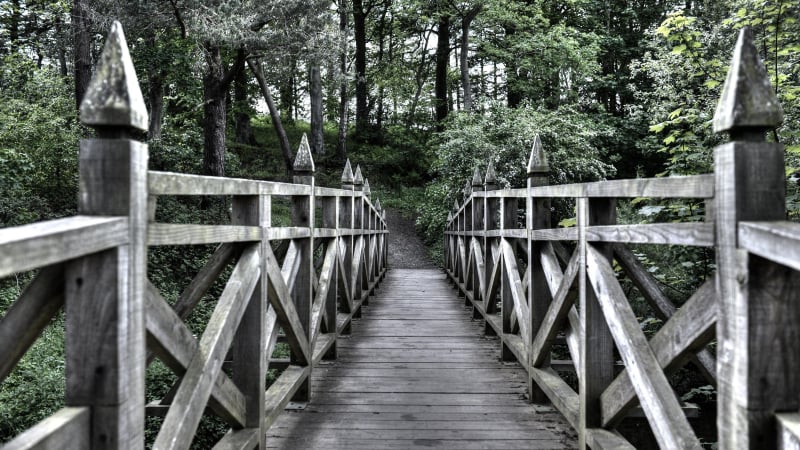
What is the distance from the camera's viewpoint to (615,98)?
74.5ft

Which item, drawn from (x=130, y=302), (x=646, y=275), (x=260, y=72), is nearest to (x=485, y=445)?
(x=646, y=275)

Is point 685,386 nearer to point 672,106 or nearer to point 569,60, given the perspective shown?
point 672,106

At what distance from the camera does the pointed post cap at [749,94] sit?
1.43 m

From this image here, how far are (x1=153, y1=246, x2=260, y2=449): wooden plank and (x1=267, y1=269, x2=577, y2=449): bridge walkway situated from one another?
42.7 inches

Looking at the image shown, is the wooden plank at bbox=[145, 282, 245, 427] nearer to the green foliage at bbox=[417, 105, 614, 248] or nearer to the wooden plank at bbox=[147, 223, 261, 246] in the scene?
the wooden plank at bbox=[147, 223, 261, 246]

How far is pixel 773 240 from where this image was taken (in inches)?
50.7

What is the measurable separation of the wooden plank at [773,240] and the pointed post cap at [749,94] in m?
0.26

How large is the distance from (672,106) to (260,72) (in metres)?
11.1

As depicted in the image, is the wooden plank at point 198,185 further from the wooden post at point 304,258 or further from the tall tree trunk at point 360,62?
the tall tree trunk at point 360,62

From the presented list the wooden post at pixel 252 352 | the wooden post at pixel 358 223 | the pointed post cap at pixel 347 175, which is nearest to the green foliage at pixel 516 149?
the wooden post at pixel 358 223

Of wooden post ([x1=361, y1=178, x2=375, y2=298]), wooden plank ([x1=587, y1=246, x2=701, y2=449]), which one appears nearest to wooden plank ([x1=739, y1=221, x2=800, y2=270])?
wooden plank ([x1=587, y1=246, x2=701, y2=449])

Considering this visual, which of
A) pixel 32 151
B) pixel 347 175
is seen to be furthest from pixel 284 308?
pixel 32 151

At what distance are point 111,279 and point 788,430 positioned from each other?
1669 millimetres

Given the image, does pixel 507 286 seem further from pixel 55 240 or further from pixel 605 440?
pixel 55 240
